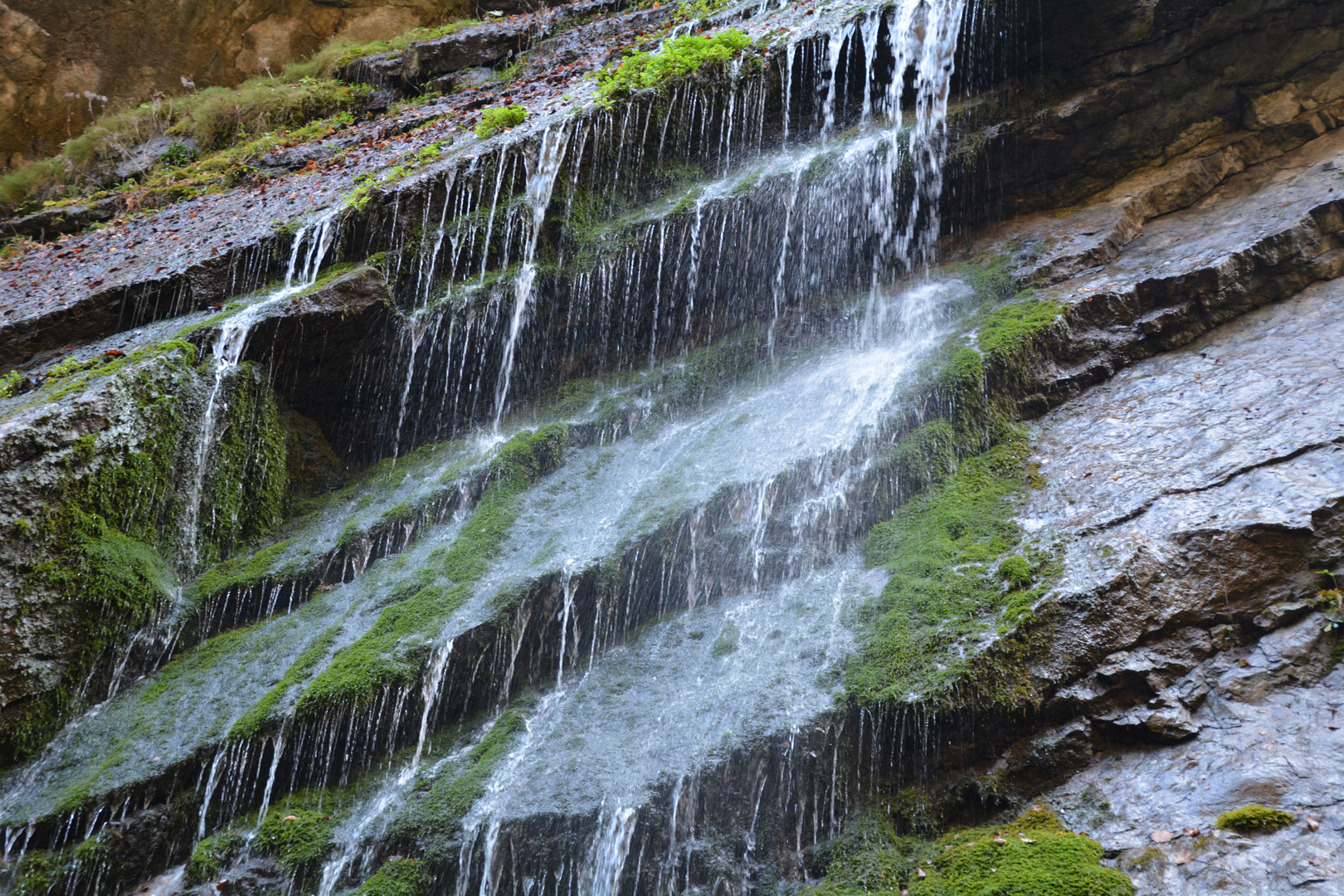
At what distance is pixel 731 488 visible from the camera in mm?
6641

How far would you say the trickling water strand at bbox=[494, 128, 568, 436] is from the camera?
9133 millimetres

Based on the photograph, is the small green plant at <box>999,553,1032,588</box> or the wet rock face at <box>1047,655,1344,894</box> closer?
the wet rock face at <box>1047,655,1344,894</box>

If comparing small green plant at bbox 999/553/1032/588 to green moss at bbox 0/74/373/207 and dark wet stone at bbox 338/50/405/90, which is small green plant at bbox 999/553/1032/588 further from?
dark wet stone at bbox 338/50/405/90

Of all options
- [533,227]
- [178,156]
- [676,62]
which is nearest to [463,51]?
[178,156]

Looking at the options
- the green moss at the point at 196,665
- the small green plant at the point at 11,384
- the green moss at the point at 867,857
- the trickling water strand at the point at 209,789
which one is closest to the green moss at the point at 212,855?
the trickling water strand at the point at 209,789

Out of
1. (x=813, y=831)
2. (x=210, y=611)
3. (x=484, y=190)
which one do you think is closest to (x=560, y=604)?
(x=813, y=831)

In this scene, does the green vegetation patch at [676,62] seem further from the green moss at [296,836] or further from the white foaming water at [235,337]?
the green moss at [296,836]

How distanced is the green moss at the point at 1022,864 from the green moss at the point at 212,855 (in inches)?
177

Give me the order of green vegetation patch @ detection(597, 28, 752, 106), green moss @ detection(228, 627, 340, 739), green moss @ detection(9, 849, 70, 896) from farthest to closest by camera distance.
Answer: green vegetation patch @ detection(597, 28, 752, 106), green moss @ detection(228, 627, 340, 739), green moss @ detection(9, 849, 70, 896)

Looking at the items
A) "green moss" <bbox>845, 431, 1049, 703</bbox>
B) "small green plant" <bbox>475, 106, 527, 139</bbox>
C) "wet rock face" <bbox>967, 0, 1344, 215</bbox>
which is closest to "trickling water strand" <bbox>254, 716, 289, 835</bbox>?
"green moss" <bbox>845, 431, 1049, 703</bbox>

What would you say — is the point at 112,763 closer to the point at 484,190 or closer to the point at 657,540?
the point at 657,540

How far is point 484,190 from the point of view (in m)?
9.46

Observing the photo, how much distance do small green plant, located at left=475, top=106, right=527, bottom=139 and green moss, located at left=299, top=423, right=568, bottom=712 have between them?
4581 mm

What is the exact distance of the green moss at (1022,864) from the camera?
391cm
